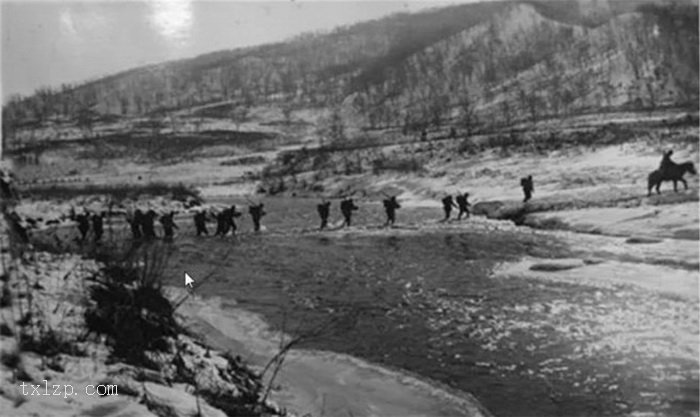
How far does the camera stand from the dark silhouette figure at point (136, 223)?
3.21 meters

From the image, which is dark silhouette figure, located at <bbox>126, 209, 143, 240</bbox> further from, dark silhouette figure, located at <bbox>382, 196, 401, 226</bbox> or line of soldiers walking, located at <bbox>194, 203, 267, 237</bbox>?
dark silhouette figure, located at <bbox>382, 196, 401, 226</bbox>

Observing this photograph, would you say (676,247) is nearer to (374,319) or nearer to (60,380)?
(374,319)

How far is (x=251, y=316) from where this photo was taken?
147 inches

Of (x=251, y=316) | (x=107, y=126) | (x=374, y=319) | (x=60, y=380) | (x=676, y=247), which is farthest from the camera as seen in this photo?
(x=374, y=319)

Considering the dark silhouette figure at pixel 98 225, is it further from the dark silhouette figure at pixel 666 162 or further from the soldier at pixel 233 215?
the dark silhouette figure at pixel 666 162

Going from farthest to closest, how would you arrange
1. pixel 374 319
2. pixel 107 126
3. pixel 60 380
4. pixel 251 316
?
pixel 374 319 < pixel 251 316 < pixel 107 126 < pixel 60 380

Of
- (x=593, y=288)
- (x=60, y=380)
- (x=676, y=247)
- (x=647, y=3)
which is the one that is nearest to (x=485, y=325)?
(x=593, y=288)

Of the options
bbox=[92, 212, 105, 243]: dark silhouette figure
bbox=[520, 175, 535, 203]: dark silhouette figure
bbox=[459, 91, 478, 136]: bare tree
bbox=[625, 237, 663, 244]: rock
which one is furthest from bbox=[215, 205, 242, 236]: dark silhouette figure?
bbox=[625, 237, 663, 244]: rock

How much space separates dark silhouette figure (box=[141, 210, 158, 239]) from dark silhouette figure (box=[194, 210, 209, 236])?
0.68 ft

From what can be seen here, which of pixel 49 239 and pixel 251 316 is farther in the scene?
pixel 251 316

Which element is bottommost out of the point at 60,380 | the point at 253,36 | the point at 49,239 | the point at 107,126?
the point at 60,380

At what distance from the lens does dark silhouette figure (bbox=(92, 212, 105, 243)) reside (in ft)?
10.4

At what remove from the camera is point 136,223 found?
324 cm

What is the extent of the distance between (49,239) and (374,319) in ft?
6.15
